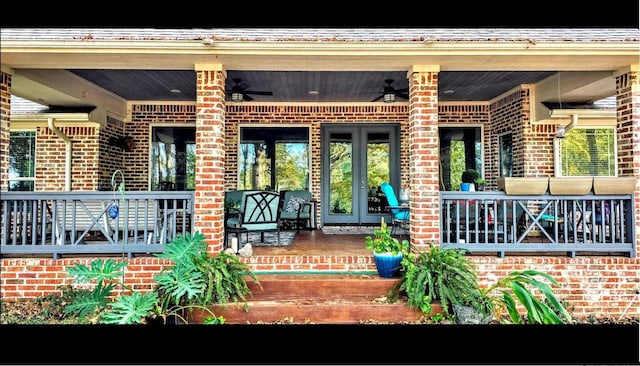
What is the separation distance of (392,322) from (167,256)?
2320 millimetres

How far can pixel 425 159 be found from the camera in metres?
4.57

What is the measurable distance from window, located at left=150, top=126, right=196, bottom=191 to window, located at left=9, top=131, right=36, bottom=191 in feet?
6.62

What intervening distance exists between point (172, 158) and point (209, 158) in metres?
3.84

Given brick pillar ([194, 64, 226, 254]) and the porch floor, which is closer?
brick pillar ([194, 64, 226, 254])

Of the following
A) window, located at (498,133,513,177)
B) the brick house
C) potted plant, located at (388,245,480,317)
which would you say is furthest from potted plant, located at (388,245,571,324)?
window, located at (498,133,513,177)

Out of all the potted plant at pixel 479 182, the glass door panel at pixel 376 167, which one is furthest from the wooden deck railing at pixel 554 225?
the glass door panel at pixel 376 167

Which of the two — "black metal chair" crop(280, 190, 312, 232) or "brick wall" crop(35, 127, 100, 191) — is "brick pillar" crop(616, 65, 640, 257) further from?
"brick wall" crop(35, 127, 100, 191)

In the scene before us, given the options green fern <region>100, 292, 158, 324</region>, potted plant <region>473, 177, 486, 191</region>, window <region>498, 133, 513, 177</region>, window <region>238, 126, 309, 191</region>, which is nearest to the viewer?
green fern <region>100, 292, 158, 324</region>

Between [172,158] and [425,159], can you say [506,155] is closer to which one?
[425,159]

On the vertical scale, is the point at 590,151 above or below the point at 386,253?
A: above

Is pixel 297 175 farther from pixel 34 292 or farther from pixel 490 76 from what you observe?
pixel 34 292

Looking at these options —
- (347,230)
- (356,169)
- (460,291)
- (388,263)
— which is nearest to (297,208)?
(347,230)

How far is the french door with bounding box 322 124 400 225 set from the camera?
26.5 ft
